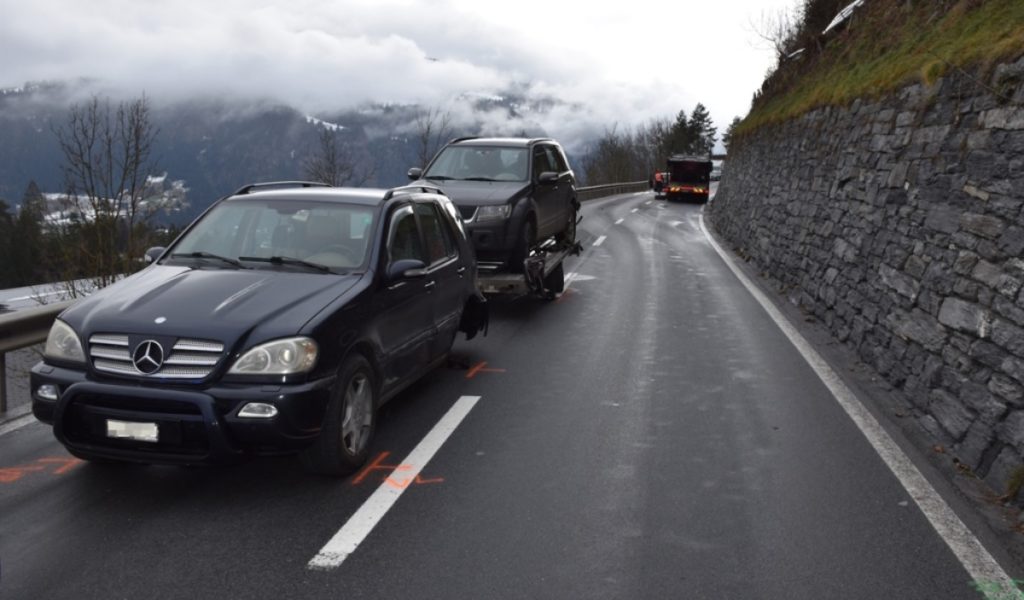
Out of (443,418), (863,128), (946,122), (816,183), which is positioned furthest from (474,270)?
(816,183)

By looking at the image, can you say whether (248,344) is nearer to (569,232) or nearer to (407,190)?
(407,190)

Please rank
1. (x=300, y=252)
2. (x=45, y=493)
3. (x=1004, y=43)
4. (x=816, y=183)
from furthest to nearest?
(x=816, y=183) < (x=1004, y=43) < (x=300, y=252) < (x=45, y=493)

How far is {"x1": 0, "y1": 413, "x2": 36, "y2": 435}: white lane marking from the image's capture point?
19.9 feet

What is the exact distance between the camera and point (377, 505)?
15.4ft

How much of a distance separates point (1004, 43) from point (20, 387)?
56.8 feet

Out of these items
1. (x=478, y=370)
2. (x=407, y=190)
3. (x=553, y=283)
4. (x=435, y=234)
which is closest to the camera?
(x=407, y=190)

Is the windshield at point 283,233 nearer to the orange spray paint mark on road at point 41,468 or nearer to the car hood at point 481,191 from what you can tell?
the orange spray paint mark on road at point 41,468

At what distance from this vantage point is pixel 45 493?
4777mm

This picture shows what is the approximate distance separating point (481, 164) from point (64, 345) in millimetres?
8220

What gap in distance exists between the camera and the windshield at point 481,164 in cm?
1212

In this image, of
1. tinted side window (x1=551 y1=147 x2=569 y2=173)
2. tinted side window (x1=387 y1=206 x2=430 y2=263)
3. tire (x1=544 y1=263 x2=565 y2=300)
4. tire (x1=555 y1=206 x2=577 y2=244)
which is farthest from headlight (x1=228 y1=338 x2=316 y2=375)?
tire (x1=555 y1=206 x2=577 y2=244)

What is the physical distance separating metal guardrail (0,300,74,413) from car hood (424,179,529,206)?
5451 millimetres

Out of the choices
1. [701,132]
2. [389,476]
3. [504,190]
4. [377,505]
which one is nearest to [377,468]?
[389,476]

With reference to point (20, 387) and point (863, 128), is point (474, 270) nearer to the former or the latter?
point (863, 128)
